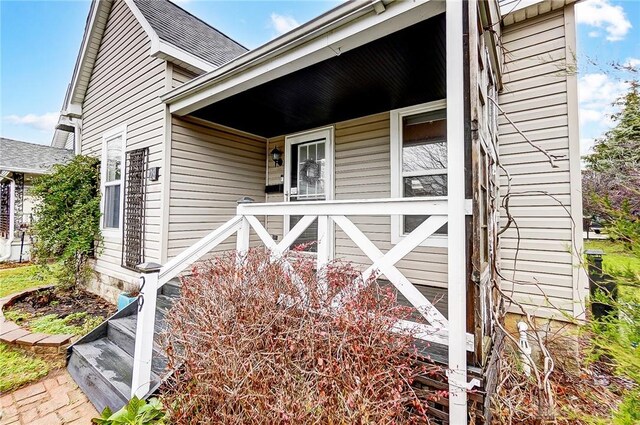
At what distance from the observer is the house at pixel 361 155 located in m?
1.99

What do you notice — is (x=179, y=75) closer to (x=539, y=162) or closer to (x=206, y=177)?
(x=206, y=177)

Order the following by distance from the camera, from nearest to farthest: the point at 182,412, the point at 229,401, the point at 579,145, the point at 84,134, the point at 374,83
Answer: the point at 229,401 < the point at 182,412 < the point at 579,145 < the point at 374,83 < the point at 84,134

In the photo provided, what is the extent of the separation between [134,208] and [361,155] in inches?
153

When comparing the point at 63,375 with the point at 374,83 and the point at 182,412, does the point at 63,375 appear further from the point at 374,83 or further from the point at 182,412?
the point at 374,83

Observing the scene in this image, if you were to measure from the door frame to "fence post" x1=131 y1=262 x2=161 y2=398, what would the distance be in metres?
2.61

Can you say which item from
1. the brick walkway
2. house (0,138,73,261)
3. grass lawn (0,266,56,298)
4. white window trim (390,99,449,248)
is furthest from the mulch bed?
house (0,138,73,261)

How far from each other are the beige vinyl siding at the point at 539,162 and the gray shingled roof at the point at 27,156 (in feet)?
38.0

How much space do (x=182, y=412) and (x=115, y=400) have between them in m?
1.28

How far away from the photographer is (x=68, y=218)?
548cm

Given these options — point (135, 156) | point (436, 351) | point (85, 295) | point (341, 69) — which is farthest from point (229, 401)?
point (85, 295)

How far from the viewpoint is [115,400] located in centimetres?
252

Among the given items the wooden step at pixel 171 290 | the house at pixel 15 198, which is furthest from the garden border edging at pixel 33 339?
the house at pixel 15 198

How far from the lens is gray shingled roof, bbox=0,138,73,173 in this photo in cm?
919

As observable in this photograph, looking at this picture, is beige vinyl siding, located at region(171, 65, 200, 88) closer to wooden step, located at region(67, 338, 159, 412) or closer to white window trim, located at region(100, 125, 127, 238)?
white window trim, located at region(100, 125, 127, 238)
